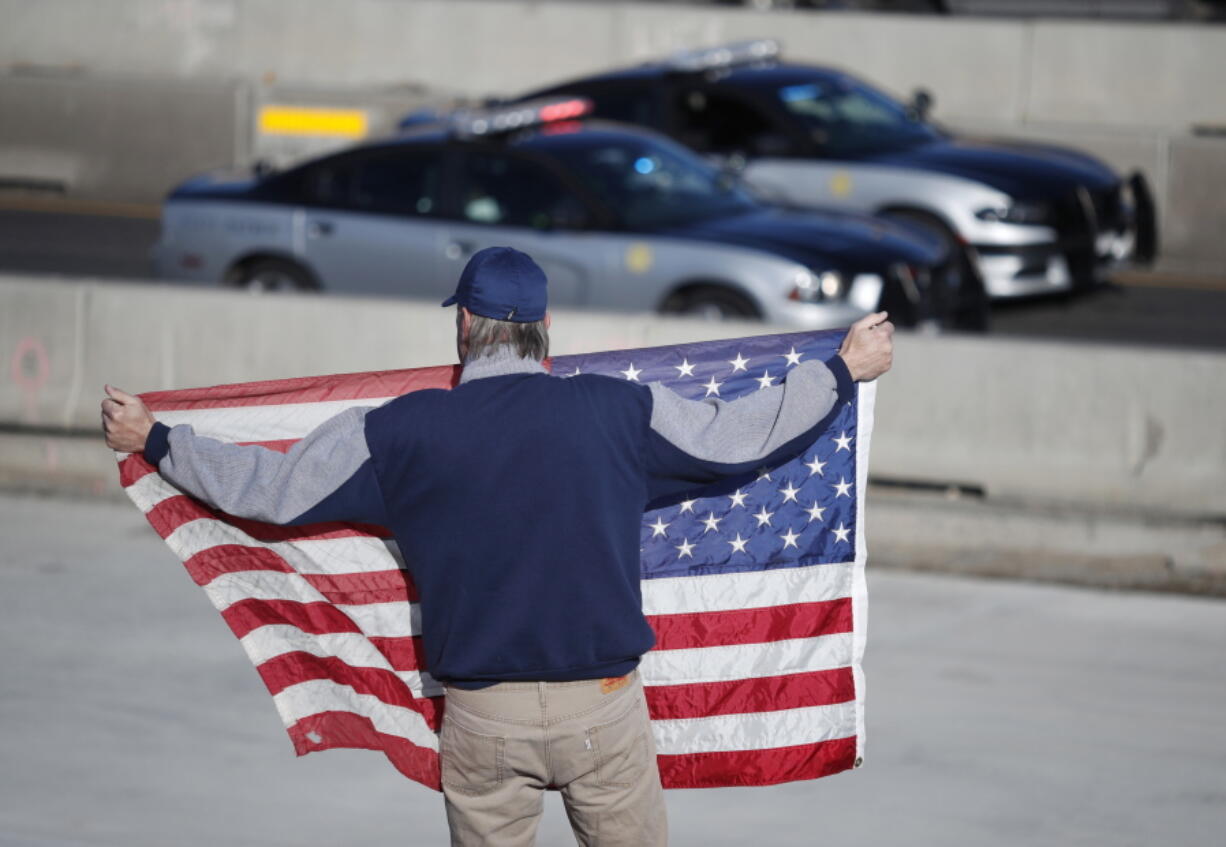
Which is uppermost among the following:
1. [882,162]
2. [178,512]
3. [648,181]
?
[882,162]

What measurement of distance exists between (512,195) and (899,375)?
12.3 feet

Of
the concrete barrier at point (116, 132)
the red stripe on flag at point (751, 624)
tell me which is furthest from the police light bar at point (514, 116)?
the red stripe on flag at point (751, 624)

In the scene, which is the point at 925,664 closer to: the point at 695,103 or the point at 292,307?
the point at 292,307

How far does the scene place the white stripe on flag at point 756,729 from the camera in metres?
4.59

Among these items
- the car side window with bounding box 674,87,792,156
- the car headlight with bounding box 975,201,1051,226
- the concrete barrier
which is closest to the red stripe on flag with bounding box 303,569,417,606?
the car headlight with bounding box 975,201,1051,226

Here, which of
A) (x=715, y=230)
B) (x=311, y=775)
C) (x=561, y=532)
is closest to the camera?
(x=561, y=532)

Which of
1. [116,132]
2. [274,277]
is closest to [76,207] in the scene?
[116,132]

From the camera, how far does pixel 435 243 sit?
1122 cm

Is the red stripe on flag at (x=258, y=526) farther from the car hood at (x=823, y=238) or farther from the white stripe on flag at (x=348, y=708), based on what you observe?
the car hood at (x=823, y=238)

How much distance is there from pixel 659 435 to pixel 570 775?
2.38 ft

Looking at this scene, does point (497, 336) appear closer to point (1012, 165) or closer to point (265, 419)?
point (265, 419)

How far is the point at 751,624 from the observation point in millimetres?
4645

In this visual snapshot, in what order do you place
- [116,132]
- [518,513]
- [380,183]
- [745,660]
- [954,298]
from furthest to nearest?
1. [116,132]
2. [380,183]
3. [954,298]
4. [745,660]
5. [518,513]

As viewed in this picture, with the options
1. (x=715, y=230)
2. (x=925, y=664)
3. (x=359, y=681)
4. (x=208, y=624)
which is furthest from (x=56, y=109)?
(x=359, y=681)
